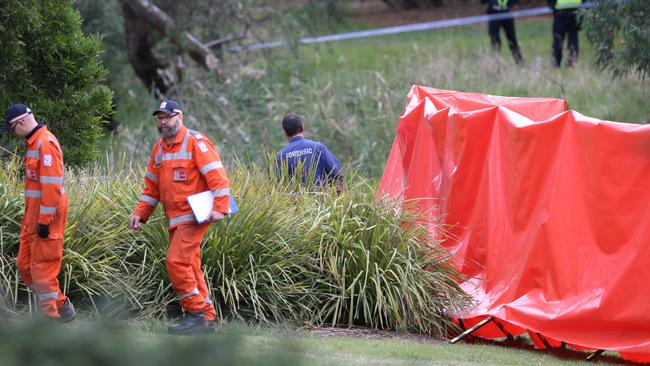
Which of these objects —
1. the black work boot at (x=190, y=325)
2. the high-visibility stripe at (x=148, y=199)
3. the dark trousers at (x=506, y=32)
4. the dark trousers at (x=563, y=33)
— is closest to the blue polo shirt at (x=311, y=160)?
the high-visibility stripe at (x=148, y=199)

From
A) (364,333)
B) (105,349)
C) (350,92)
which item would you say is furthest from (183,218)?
(350,92)

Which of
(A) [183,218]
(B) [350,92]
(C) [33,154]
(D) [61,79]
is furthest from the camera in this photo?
(B) [350,92]

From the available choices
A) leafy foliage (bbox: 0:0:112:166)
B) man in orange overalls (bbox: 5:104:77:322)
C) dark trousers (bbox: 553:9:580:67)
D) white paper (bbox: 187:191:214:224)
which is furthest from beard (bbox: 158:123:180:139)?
dark trousers (bbox: 553:9:580:67)

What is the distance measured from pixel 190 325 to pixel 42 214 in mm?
1317

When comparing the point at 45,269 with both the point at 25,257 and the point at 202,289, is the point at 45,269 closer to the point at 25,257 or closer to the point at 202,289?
the point at 25,257

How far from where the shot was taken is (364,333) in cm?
852

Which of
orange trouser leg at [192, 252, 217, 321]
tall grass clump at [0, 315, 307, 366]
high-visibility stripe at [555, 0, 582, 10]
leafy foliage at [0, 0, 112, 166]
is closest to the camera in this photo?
tall grass clump at [0, 315, 307, 366]

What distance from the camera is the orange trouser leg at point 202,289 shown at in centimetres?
792

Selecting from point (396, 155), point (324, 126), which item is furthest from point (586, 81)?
point (396, 155)

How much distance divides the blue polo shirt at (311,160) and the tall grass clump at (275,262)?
0.80 metres

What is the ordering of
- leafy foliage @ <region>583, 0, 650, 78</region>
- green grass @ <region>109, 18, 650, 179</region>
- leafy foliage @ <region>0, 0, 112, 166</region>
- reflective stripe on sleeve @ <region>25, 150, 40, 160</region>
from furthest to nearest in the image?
green grass @ <region>109, 18, 650, 179</region>, leafy foliage @ <region>583, 0, 650, 78</region>, leafy foliage @ <region>0, 0, 112, 166</region>, reflective stripe on sleeve @ <region>25, 150, 40, 160</region>

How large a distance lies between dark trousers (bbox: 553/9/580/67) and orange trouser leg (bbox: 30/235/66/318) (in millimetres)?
15517

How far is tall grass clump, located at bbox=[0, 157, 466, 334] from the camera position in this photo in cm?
848

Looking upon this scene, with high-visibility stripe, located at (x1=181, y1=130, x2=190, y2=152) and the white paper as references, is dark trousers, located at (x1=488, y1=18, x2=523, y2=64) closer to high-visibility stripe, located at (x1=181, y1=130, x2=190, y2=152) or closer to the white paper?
high-visibility stripe, located at (x1=181, y1=130, x2=190, y2=152)
